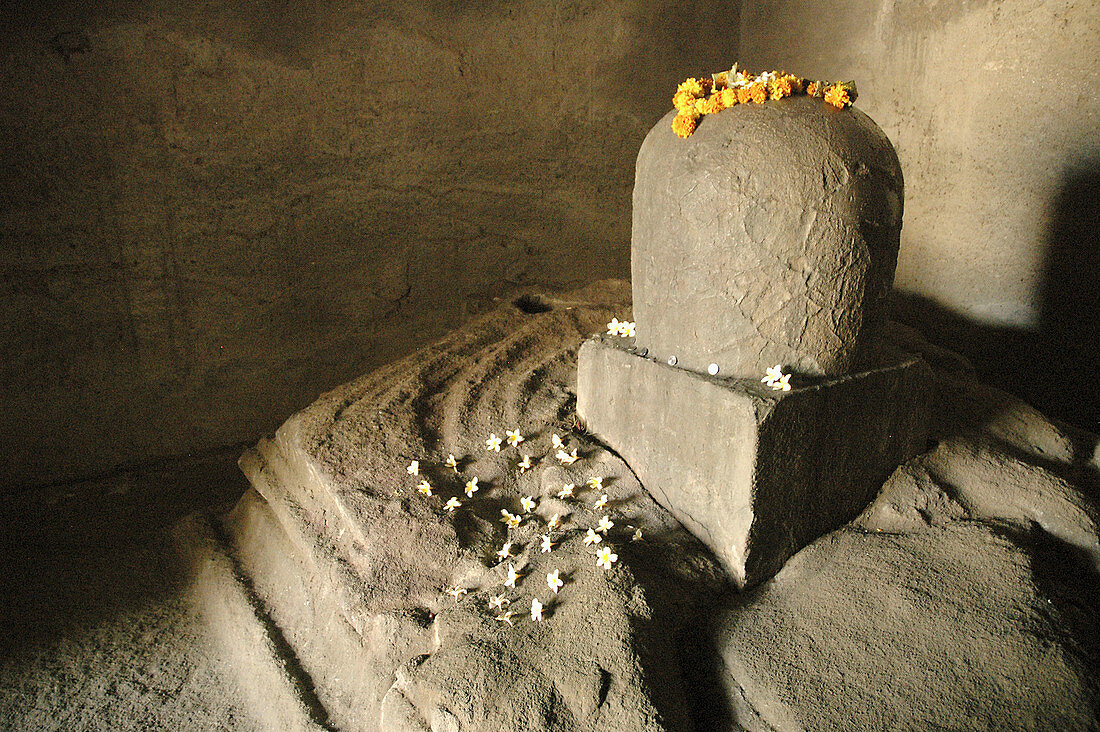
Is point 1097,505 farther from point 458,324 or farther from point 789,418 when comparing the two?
point 458,324

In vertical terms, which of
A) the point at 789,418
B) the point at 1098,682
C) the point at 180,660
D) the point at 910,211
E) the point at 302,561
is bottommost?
the point at 180,660

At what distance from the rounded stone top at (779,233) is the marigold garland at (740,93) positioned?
3cm

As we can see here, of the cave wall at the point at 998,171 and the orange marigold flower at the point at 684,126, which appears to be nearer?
the orange marigold flower at the point at 684,126

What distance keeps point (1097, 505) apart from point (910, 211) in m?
1.99

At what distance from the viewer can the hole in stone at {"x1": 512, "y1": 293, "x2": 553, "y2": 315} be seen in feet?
12.6

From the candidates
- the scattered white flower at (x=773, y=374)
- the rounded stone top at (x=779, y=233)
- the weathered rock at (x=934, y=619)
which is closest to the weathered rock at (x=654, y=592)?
the weathered rock at (x=934, y=619)

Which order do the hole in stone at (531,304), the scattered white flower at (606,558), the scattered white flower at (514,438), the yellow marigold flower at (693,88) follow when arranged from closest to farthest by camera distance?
1. the scattered white flower at (606,558)
2. the yellow marigold flower at (693,88)
3. the scattered white flower at (514,438)
4. the hole in stone at (531,304)

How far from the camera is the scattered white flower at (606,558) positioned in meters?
1.84

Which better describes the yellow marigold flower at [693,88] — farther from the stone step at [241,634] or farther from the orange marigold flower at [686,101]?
the stone step at [241,634]

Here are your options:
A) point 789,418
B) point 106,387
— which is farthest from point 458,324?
point 789,418

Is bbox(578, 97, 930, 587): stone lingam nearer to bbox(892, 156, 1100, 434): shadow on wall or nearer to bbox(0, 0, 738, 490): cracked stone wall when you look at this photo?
bbox(892, 156, 1100, 434): shadow on wall

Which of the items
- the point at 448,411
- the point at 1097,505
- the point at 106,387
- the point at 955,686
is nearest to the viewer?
the point at 955,686

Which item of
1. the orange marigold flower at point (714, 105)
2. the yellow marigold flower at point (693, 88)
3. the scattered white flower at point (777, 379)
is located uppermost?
the yellow marigold flower at point (693, 88)

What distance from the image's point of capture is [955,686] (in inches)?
62.2
